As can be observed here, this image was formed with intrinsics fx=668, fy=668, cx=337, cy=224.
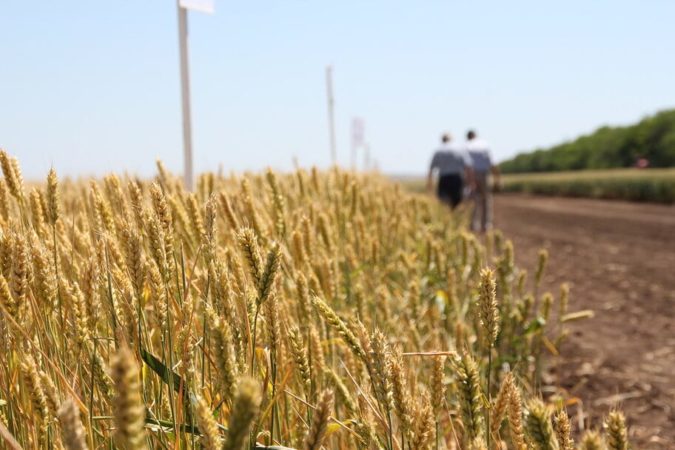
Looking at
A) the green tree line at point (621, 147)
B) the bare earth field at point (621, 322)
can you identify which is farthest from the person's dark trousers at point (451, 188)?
the green tree line at point (621, 147)

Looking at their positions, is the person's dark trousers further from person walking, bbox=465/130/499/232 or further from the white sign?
the white sign

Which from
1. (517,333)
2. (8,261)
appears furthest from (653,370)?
(8,261)

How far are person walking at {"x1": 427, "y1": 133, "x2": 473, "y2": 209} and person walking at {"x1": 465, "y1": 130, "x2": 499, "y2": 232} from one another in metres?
0.29

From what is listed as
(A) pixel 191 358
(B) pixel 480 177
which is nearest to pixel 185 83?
(A) pixel 191 358

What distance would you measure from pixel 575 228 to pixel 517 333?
10.0 m

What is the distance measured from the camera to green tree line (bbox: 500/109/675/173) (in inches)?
1395

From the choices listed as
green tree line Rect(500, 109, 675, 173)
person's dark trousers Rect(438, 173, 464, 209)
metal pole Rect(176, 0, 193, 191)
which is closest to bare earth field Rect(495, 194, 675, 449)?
person's dark trousers Rect(438, 173, 464, 209)

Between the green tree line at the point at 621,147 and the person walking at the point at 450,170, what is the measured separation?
92.5ft

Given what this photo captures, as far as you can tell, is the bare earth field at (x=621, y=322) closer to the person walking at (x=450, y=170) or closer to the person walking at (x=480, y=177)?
the person walking at (x=480, y=177)

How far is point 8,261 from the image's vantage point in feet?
3.56

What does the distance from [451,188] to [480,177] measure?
74 centimetres

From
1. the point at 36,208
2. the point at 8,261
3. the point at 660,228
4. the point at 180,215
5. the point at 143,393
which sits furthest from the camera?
the point at 660,228

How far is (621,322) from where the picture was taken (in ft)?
16.5

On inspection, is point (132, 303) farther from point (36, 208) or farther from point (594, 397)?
point (594, 397)
